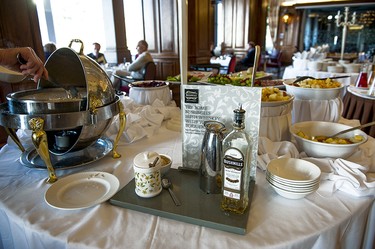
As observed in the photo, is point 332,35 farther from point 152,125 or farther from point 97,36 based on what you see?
point 152,125

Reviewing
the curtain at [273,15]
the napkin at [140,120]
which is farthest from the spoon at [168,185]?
the curtain at [273,15]

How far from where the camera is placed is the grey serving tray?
1.73 feet

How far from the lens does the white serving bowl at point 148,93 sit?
137 centimetres

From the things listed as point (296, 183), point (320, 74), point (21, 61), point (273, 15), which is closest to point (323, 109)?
point (296, 183)

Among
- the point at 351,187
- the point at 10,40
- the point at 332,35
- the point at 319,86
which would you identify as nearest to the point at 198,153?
the point at 351,187

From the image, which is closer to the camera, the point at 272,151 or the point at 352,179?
the point at 352,179

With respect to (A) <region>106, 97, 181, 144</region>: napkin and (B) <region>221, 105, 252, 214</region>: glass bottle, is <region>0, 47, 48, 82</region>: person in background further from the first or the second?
(B) <region>221, 105, 252, 214</region>: glass bottle

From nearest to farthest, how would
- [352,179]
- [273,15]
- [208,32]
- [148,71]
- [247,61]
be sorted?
[352,179]
[148,71]
[208,32]
[247,61]
[273,15]

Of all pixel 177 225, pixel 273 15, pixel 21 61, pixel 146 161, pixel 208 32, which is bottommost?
pixel 177 225

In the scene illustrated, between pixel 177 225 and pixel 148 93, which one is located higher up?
pixel 148 93

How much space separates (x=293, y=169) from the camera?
68 centimetres

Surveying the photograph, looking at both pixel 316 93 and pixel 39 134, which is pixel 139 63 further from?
pixel 39 134

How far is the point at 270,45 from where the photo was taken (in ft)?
30.6

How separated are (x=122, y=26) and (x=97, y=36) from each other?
1.48 m
